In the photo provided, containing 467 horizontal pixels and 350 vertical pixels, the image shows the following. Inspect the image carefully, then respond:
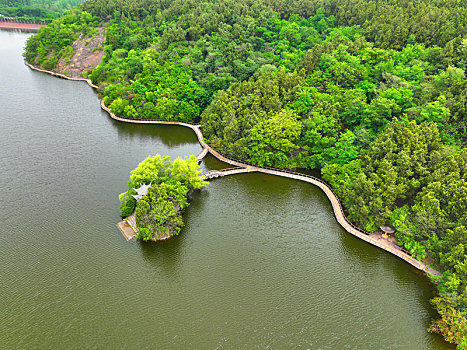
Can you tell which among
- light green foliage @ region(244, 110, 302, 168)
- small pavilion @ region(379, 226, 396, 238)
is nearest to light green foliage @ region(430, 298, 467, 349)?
small pavilion @ region(379, 226, 396, 238)

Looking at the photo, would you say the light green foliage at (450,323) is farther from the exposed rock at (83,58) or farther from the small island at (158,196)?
the exposed rock at (83,58)

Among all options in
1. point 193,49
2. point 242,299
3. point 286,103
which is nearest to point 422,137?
point 286,103

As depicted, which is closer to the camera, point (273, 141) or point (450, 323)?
point (450, 323)

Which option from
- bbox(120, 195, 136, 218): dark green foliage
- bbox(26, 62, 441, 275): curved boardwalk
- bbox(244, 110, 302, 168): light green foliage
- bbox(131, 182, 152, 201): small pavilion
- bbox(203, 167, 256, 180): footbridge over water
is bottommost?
bbox(120, 195, 136, 218): dark green foliage

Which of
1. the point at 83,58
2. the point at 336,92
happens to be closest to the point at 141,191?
the point at 336,92

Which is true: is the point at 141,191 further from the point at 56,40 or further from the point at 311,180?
the point at 56,40

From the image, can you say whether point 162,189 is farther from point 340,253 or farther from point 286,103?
point 286,103

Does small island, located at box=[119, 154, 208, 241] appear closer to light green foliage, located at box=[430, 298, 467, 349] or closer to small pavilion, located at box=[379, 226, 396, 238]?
small pavilion, located at box=[379, 226, 396, 238]
